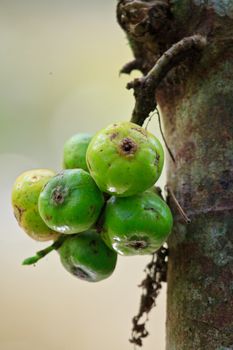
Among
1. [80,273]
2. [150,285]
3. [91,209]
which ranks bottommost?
[150,285]

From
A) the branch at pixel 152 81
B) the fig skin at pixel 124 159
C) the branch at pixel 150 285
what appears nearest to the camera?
the fig skin at pixel 124 159

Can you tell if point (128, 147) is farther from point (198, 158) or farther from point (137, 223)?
point (198, 158)

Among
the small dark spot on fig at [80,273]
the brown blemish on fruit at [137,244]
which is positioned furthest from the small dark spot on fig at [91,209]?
the small dark spot on fig at [80,273]

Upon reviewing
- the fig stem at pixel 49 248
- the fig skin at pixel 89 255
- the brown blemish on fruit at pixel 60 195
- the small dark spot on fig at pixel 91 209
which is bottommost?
the fig skin at pixel 89 255

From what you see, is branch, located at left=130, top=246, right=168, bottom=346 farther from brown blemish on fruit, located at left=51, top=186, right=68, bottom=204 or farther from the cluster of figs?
brown blemish on fruit, located at left=51, top=186, right=68, bottom=204

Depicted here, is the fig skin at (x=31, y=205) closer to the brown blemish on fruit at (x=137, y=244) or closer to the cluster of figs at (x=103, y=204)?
the cluster of figs at (x=103, y=204)

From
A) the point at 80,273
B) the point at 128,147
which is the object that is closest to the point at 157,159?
the point at 128,147

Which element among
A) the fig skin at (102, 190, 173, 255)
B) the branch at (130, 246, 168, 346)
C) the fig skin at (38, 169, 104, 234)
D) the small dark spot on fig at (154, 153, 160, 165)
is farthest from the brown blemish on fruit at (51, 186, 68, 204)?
the branch at (130, 246, 168, 346)
